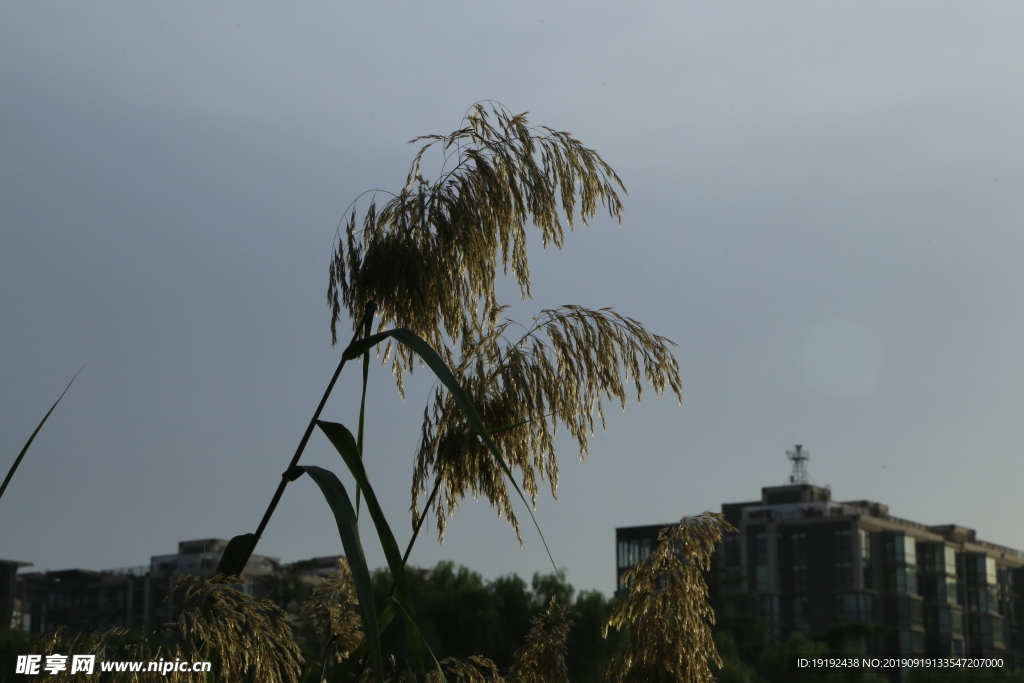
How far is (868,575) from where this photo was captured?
7375 centimetres

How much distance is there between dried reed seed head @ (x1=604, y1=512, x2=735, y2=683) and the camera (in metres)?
4.11

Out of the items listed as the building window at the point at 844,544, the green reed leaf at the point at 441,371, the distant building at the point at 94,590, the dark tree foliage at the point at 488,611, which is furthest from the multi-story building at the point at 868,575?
the green reed leaf at the point at 441,371

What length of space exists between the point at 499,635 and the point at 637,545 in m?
49.3

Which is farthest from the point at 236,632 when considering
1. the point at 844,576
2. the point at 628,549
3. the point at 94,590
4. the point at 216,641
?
the point at 94,590

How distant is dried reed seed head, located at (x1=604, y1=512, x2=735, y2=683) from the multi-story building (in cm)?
7003

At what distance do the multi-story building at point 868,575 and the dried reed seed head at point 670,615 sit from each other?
70.0 m

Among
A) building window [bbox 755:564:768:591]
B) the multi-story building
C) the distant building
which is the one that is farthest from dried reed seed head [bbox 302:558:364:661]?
the distant building

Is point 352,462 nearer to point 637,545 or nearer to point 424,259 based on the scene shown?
point 424,259

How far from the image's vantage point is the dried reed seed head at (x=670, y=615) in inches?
162

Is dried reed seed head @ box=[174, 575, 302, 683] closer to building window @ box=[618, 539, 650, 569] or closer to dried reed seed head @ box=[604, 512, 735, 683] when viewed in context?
dried reed seed head @ box=[604, 512, 735, 683]

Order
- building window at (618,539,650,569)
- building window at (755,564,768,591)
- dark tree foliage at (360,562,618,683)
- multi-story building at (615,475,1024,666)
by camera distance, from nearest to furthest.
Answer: dark tree foliage at (360,562,618,683) → multi-story building at (615,475,1024,666) → building window at (755,564,768,591) → building window at (618,539,650,569)

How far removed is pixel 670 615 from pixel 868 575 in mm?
74243

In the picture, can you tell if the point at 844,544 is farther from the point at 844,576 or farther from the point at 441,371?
the point at 441,371

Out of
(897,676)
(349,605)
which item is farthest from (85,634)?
(897,676)
